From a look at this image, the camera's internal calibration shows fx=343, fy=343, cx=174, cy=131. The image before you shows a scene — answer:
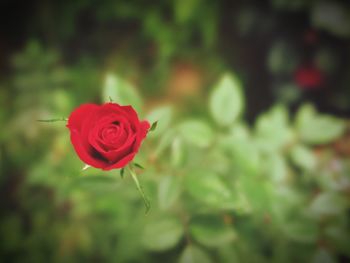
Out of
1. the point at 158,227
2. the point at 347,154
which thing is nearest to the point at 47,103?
the point at 158,227

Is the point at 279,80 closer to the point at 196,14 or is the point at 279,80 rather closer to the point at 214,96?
the point at 196,14

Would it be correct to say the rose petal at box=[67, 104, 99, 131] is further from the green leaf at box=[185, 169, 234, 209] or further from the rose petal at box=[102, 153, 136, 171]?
the green leaf at box=[185, 169, 234, 209]

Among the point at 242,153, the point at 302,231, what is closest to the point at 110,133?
the point at 242,153

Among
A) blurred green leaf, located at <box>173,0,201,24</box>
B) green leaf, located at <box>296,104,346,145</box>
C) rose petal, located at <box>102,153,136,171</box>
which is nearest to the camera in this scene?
rose petal, located at <box>102,153,136,171</box>

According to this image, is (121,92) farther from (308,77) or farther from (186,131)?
(308,77)

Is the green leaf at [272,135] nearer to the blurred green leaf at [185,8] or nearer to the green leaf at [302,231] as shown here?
the green leaf at [302,231]

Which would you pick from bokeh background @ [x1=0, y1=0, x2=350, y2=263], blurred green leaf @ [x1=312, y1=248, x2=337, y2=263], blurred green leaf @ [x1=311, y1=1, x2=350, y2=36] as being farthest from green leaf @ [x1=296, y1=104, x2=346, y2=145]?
blurred green leaf @ [x1=311, y1=1, x2=350, y2=36]
